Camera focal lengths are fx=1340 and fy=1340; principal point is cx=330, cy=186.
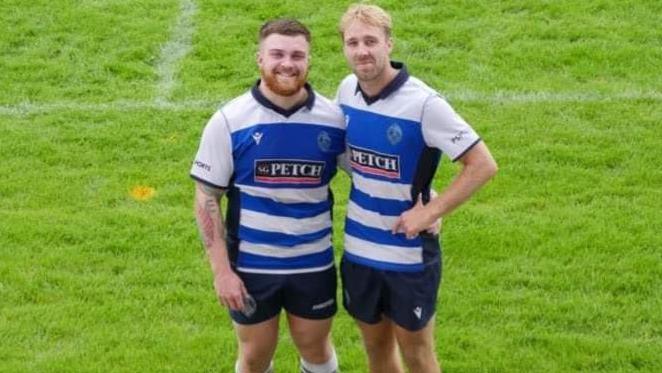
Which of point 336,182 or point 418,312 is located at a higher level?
point 418,312

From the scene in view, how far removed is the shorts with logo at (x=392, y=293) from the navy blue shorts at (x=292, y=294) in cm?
9

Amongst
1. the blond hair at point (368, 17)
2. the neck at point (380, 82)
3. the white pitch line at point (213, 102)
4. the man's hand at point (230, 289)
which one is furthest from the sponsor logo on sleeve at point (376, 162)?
the white pitch line at point (213, 102)

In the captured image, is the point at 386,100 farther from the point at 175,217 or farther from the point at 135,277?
the point at 175,217

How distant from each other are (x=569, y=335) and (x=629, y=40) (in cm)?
593

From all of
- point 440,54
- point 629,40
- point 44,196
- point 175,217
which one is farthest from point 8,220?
point 629,40

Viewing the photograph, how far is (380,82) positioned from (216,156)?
75cm

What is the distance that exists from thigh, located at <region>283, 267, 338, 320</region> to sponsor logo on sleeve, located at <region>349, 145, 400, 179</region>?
553 mm

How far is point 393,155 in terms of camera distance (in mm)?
5578

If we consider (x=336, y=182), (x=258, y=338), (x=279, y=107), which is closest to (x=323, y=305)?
(x=258, y=338)

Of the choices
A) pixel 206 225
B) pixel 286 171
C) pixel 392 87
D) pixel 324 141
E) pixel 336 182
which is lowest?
pixel 336 182

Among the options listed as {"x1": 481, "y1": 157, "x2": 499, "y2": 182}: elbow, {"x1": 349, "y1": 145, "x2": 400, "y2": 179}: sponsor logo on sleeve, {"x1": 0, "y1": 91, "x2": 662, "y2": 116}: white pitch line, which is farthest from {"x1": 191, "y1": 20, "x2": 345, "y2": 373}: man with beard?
{"x1": 0, "y1": 91, "x2": 662, "y2": 116}: white pitch line

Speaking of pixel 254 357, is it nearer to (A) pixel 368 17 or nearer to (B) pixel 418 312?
(B) pixel 418 312

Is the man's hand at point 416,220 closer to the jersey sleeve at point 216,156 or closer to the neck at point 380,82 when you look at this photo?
the neck at point 380,82

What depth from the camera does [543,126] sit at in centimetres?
1062
